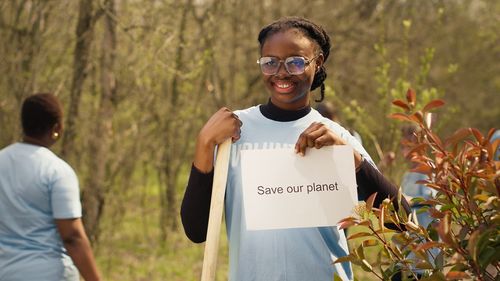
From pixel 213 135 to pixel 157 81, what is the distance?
7628 mm

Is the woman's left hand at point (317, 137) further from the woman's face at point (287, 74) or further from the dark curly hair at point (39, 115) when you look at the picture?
the dark curly hair at point (39, 115)

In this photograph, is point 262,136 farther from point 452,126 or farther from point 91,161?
point 452,126

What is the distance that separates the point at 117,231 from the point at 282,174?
10817 mm

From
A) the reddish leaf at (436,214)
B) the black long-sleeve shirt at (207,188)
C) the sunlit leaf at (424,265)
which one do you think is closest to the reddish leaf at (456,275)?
the sunlit leaf at (424,265)

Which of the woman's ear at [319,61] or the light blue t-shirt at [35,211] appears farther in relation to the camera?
the light blue t-shirt at [35,211]

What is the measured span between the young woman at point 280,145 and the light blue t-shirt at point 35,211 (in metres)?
1.50

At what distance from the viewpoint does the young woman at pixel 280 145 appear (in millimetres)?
2914

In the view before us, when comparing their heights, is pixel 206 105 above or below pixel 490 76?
below

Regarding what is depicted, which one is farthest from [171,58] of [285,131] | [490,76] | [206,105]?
[490,76]

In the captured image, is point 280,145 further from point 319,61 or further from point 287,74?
point 319,61

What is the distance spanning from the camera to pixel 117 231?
13492mm

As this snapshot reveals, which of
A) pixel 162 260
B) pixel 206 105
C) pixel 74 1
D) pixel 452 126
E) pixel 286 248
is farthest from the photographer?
pixel 452 126

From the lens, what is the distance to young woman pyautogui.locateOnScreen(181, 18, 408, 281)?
291 cm

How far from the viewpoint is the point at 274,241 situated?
2.92 meters
